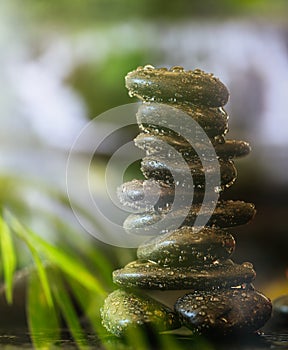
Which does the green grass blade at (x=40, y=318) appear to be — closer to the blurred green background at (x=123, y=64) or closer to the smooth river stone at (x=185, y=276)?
the smooth river stone at (x=185, y=276)

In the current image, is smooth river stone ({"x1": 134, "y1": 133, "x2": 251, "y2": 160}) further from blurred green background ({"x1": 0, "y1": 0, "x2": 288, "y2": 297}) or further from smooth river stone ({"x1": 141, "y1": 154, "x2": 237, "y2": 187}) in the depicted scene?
blurred green background ({"x1": 0, "y1": 0, "x2": 288, "y2": 297})

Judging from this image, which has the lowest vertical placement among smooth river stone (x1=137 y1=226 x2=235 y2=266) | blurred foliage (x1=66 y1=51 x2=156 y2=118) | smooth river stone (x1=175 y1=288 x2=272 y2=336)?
smooth river stone (x1=175 y1=288 x2=272 y2=336)

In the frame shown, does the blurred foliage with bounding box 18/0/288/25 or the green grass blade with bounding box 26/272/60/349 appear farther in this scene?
the blurred foliage with bounding box 18/0/288/25

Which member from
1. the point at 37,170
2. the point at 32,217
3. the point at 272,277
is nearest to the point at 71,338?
the point at 272,277

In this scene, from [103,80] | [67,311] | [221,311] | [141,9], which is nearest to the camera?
[221,311]

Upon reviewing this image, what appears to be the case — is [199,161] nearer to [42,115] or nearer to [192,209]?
[192,209]

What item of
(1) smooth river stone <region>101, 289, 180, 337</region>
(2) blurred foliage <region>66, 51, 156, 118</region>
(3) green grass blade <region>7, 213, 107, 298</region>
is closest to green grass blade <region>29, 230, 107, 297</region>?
(3) green grass blade <region>7, 213, 107, 298</region>

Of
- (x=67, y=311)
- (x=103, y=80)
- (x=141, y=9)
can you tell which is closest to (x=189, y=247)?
(x=67, y=311)

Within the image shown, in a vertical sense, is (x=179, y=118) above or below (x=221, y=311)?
above

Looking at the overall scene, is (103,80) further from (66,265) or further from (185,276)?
(185,276)
